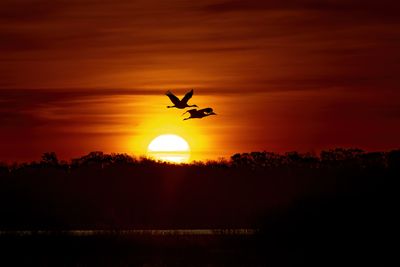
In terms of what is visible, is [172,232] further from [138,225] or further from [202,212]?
[202,212]

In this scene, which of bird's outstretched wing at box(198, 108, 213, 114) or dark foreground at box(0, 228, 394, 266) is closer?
dark foreground at box(0, 228, 394, 266)

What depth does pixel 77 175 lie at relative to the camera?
49906 millimetres

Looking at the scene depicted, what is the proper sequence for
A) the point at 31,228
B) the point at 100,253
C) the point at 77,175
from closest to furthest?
the point at 100,253 < the point at 31,228 < the point at 77,175

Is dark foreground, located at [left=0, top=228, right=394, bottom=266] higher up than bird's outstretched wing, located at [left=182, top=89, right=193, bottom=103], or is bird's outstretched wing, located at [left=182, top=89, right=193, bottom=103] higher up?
bird's outstretched wing, located at [left=182, top=89, right=193, bottom=103]

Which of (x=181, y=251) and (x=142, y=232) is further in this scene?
(x=142, y=232)

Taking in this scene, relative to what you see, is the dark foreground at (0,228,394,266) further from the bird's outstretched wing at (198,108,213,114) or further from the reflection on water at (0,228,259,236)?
the bird's outstretched wing at (198,108,213,114)

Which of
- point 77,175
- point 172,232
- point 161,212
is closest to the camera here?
point 172,232

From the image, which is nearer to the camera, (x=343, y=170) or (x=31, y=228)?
(x=31, y=228)

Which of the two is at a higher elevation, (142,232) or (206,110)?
(206,110)

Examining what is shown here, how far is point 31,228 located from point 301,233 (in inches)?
374

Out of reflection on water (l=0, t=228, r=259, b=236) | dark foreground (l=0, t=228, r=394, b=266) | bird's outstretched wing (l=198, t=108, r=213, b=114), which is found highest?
bird's outstretched wing (l=198, t=108, r=213, b=114)

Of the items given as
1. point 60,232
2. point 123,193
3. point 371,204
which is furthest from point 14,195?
point 371,204

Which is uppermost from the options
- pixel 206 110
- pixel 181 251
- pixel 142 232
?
pixel 206 110

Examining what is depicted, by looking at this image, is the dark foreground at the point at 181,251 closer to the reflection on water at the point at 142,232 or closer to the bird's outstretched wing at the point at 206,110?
the reflection on water at the point at 142,232
